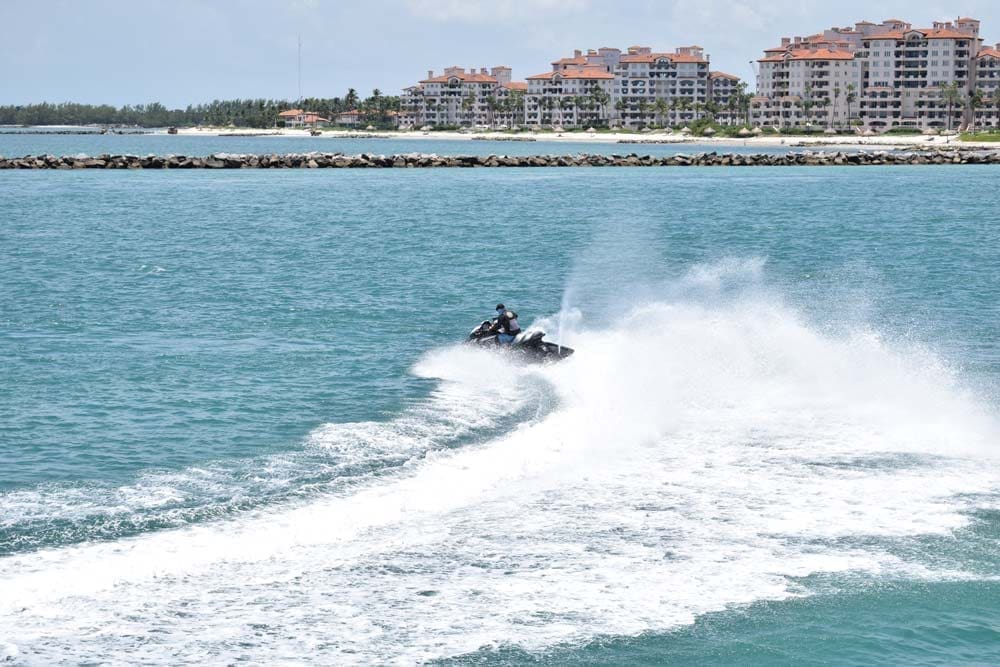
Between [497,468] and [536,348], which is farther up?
[536,348]

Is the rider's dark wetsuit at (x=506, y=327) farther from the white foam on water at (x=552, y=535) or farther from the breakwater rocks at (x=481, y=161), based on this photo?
the breakwater rocks at (x=481, y=161)

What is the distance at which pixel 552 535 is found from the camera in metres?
18.2

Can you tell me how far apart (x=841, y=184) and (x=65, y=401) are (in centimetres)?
9662

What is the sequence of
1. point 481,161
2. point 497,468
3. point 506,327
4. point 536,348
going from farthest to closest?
point 481,161 < point 506,327 < point 536,348 < point 497,468

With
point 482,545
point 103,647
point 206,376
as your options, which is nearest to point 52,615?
point 103,647

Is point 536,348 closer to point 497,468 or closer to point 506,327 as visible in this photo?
point 506,327

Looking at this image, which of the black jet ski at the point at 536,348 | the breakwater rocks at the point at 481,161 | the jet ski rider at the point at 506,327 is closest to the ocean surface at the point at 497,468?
the black jet ski at the point at 536,348

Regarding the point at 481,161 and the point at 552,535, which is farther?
the point at 481,161

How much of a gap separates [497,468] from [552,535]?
3.77m

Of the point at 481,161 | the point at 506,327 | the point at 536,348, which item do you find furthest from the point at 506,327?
the point at 481,161

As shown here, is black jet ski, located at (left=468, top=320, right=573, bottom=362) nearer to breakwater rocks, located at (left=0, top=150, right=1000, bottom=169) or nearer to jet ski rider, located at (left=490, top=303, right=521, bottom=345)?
jet ski rider, located at (left=490, top=303, right=521, bottom=345)

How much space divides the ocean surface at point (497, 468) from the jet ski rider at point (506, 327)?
3.57ft

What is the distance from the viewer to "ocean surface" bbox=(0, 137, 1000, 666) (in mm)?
15195

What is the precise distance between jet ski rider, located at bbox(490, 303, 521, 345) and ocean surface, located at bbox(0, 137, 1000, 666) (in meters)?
1.09
